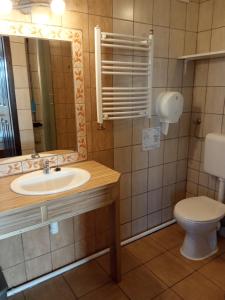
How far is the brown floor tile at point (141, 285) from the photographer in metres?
1.70

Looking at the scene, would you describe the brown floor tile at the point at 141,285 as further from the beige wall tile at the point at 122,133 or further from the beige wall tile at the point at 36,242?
the beige wall tile at the point at 122,133

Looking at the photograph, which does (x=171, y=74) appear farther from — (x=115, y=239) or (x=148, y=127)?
(x=115, y=239)

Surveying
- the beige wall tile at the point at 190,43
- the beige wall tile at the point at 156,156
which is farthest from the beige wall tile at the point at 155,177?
the beige wall tile at the point at 190,43

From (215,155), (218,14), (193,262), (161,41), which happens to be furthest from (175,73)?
(193,262)

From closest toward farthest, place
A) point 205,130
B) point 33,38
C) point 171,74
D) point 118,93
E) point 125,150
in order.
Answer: point 33,38, point 118,93, point 125,150, point 171,74, point 205,130

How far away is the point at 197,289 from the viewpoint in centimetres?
174

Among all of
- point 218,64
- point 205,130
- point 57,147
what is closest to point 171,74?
point 218,64

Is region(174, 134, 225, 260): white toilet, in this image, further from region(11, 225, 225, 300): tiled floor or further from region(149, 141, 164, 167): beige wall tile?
region(149, 141, 164, 167): beige wall tile

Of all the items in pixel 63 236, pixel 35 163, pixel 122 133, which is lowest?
pixel 63 236

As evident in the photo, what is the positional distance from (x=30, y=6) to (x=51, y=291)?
75.7 inches

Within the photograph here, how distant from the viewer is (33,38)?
1495mm

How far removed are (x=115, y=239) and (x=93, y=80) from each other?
116 centimetres

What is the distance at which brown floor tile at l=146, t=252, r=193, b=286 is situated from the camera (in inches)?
72.5

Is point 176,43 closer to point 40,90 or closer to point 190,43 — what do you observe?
point 190,43
